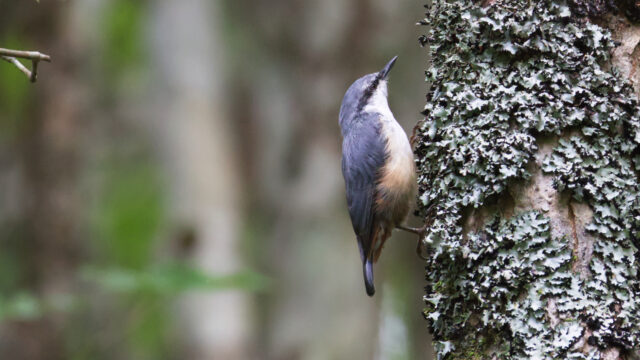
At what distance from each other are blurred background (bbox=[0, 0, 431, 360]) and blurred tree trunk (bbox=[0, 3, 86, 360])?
13 mm

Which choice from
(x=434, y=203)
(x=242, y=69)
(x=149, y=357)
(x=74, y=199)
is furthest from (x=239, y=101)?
(x=434, y=203)

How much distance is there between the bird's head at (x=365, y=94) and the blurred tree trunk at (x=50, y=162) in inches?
133

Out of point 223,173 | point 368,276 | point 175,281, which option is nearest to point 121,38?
point 223,173

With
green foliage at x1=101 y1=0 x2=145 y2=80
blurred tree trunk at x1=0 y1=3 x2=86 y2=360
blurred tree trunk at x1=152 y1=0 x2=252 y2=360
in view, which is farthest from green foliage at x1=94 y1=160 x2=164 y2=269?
blurred tree trunk at x1=152 y1=0 x2=252 y2=360

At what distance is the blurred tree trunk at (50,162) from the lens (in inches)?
242

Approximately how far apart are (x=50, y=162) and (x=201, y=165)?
55.0 inches

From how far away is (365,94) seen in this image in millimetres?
3873

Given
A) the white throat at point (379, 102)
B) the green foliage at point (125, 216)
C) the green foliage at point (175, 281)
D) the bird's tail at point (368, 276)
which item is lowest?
the green foliage at point (125, 216)

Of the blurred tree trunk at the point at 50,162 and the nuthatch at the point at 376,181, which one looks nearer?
the nuthatch at the point at 376,181

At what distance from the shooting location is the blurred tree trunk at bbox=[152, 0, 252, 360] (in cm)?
586

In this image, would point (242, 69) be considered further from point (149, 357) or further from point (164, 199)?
point (149, 357)

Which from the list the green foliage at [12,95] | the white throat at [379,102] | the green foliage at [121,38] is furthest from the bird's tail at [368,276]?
the green foliage at [121,38]

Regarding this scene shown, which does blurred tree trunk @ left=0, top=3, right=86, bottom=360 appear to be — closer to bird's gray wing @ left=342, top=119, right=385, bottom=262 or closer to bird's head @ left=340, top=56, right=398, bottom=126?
bird's head @ left=340, top=56, right=398, bottom=126

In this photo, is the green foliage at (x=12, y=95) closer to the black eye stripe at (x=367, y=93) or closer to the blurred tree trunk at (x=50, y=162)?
the blurred tree trunk at (x=50, y=162)
